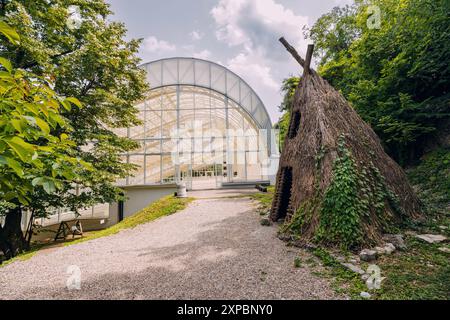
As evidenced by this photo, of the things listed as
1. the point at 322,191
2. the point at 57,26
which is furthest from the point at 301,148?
the point at 57,26

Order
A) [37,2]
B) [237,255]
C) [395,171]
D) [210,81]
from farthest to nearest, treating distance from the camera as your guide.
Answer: [210,81] → [37,2] → [395,171] → [237,255]

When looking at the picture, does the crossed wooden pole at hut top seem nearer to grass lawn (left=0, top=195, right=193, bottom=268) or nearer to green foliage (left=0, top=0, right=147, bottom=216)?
green foliage (left=0, top=0, right=147, bottom=216)

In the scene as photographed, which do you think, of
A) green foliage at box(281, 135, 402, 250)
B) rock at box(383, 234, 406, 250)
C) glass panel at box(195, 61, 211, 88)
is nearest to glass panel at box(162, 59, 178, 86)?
glass panel at box(195, 61, 211, 88)

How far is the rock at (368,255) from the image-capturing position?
3.31 metres

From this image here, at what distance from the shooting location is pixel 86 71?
24.4 feet

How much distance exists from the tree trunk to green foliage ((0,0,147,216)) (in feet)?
2.42

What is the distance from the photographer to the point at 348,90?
1099cm

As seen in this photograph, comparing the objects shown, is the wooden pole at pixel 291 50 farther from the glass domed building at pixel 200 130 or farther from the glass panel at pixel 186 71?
the glass panel at pixel 186 71

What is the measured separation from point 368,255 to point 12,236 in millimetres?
11496

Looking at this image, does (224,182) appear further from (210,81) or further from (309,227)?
(309,227)

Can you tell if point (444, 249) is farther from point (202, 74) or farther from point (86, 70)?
point (202, 74)

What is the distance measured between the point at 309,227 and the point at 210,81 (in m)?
16.3

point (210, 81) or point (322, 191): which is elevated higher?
point (210, 81)

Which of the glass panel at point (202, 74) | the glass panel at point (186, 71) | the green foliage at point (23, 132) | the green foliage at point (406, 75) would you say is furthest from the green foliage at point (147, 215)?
the glass panel at point (186, 71)
